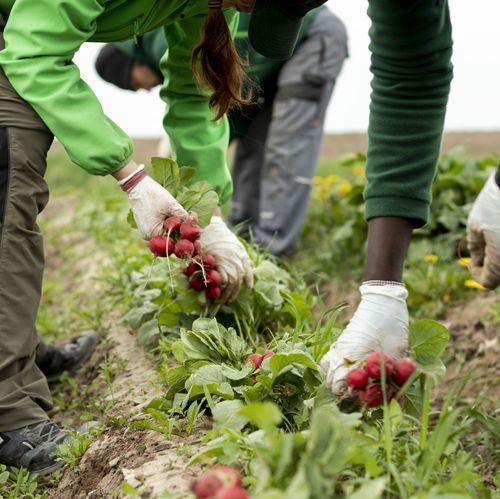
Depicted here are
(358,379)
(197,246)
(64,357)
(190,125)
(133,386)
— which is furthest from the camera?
(64,357)

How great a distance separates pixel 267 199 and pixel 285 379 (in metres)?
2.61

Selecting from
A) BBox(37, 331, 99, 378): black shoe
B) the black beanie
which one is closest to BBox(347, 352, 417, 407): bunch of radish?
BBox(37, 331, 99, 378): black shoe

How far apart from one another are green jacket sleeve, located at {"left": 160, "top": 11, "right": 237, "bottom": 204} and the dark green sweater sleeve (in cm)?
81

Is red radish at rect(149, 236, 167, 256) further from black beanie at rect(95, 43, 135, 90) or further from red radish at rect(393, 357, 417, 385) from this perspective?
black beanie at rect(95, 43, 135, 90)

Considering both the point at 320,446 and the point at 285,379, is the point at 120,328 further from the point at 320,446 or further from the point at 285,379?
the point at 320,446

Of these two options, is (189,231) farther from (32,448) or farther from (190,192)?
(32,448)

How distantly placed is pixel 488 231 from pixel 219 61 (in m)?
0.86

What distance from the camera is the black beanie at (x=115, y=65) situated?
4.71m

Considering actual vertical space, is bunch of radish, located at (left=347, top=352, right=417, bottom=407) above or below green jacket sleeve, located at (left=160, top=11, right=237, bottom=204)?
below

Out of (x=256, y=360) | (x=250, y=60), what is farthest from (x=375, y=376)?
(x=250, y=60)

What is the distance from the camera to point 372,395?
1.77m

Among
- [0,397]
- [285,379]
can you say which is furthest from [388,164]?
[0,397]

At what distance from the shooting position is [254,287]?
9.12ft

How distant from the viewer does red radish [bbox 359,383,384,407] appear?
1.76 meters
